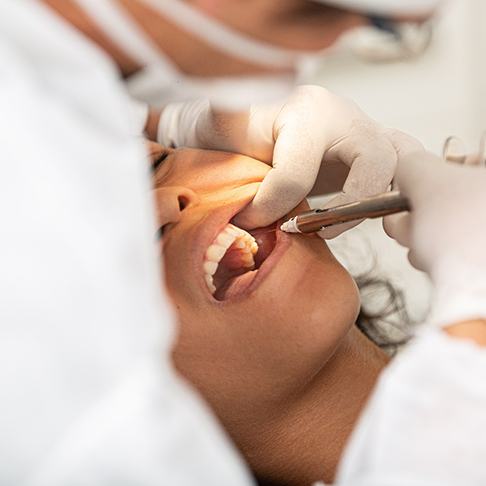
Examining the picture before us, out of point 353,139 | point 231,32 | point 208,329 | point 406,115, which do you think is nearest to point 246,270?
point 208,329

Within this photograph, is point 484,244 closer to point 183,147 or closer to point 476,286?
point 476,286

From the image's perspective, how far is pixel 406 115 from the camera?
7.75ft

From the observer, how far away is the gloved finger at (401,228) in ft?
3.62

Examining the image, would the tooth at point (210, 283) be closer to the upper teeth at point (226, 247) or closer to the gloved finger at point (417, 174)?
the upper teeth at point (226, 247)

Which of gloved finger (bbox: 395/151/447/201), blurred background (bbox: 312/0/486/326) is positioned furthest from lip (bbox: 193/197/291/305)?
blurred background (bbox: 312/0/486/326)

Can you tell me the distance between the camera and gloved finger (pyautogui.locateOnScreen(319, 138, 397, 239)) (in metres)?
1.36

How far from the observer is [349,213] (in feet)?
3.72

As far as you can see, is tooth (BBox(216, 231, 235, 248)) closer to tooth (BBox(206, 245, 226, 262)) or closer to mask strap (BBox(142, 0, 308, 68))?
tooth (BBox(206, 245, 226, 262))

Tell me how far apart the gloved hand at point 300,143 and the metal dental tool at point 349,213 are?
6 cm

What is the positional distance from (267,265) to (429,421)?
0.53 meters

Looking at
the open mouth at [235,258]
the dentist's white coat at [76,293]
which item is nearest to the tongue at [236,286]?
the open mouth at [235,258]

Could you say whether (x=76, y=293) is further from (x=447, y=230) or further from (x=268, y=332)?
(x=268, y=332)

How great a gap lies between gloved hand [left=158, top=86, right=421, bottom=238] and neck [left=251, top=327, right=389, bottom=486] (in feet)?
0.81

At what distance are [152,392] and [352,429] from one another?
0.73m
